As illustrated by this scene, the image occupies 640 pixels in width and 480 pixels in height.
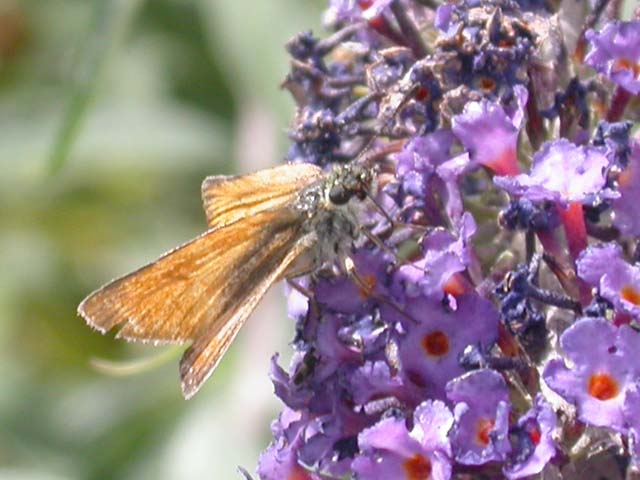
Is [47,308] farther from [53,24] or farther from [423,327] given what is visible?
[423,327]

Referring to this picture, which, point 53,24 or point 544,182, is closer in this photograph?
point 544,182

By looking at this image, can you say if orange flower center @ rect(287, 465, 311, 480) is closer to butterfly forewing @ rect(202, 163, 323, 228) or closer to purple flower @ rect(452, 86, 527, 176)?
butterfly forewing @ rect(202, 163, 323, 228)

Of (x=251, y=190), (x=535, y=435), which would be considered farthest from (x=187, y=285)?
(x=535, y=435)

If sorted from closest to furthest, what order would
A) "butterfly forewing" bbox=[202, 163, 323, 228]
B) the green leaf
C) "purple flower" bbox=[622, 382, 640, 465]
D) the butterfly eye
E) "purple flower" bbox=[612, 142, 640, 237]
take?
1. "purple flower" bbox=[622, 382, 640, 465]
2. "purple flower" bbox=[612, 142, 640, 237]
3. the butterfly eye
4. "butterfly forewing" bbox=[202, 163, 323, 228]
5. the green leaf

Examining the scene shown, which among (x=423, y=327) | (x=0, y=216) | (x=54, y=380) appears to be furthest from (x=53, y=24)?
(x=423, y=327)

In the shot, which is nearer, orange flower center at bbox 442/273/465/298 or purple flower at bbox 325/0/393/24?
orange flower center at bbox 442/273/465/298

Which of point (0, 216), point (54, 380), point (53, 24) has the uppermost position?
point (53, 24)

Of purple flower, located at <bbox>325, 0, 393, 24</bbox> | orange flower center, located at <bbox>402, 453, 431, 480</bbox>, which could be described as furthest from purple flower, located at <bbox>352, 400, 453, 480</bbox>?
purple flower, located at <bbox>325, 0, 393, 24</bbox>
